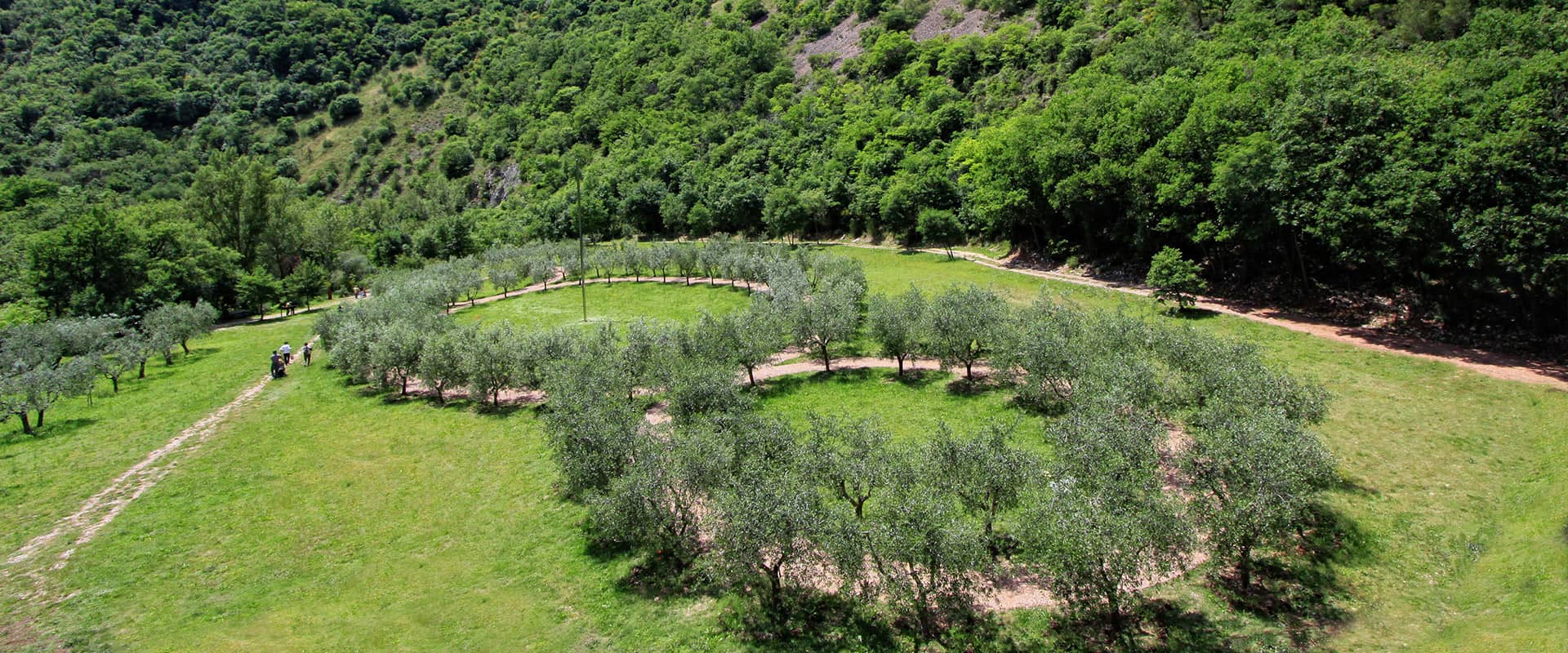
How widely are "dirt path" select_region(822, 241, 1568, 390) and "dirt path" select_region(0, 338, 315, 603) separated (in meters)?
56.6

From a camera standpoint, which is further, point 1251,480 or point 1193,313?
point 1193,313

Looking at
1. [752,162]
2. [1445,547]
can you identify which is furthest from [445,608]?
[752,162]

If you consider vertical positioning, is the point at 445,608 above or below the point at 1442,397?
below

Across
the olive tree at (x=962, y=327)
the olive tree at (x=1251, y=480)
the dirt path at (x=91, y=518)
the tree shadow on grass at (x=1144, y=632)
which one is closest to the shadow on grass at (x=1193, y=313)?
the olive tree at (x=962, y=327)

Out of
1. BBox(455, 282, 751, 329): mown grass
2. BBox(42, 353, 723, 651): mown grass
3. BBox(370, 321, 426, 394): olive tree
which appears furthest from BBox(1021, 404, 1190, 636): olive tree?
BBox(455, 282, 751, 329): mown grass

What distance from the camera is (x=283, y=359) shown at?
1917 inches

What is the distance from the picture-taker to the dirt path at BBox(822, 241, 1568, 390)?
30.6 meters

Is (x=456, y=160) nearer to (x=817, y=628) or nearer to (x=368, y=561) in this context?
(x=368, y=561)

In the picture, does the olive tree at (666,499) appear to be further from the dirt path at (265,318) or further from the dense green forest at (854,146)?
the dirt path at (265,318)

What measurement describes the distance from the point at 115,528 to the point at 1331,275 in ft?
210

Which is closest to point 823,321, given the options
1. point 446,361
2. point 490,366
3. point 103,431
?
point 490,366

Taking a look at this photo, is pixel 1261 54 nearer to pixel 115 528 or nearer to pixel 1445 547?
pixel 1445 547

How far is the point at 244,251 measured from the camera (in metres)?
81.8

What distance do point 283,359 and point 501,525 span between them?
1383 inches
